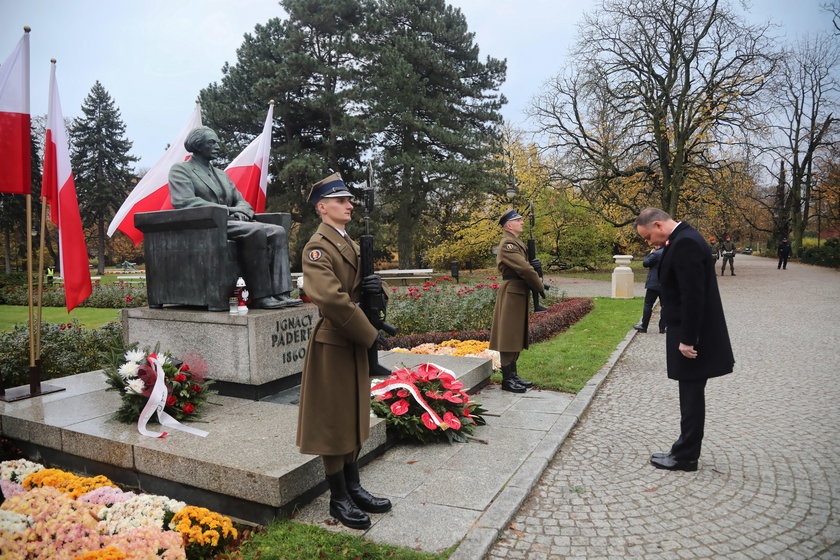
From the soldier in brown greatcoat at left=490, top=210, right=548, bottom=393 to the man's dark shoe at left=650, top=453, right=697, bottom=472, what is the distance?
2.42 m

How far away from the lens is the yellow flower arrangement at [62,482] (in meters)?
3.62

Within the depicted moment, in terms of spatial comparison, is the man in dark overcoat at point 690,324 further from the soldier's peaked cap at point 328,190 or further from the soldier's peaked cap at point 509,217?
the soldier's peaked cap at point 328,190

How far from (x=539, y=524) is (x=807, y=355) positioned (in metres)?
7.43

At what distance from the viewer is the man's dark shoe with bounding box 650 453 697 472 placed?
14.1ft

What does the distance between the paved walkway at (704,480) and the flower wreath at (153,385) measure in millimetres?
2854

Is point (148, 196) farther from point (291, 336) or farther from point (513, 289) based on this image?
point (513, 289)

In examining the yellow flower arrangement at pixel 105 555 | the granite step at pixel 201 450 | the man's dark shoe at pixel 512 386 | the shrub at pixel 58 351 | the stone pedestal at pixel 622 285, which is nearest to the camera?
the yellow flower arrangement at pixel 105 555

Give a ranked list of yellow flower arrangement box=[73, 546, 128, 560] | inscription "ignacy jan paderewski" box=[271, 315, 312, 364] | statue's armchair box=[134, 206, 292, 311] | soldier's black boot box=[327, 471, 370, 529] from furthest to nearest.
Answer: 1. statue's armchair box=[134, 206, 292, 311]
2. inscription "ignacy jan paderewski" box=[271, 315, 312, 364]
3. soldier's black boot box=[327, 471, 370, 529]
4. yellow flower arrangement box=[73, 546, 128, 560]

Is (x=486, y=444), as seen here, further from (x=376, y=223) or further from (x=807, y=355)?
(x=376, y=223)

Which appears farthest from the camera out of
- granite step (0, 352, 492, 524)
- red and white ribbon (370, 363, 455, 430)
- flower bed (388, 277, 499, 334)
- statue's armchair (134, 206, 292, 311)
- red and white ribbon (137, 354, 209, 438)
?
flower bed (388, 277, 499, 334)

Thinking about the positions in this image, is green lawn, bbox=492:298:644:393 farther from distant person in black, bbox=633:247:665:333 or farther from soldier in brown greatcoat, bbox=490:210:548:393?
soldier in brown greatcoat, bbox=490:210:548:393

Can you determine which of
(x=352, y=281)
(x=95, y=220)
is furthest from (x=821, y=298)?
(x=95, y=220)

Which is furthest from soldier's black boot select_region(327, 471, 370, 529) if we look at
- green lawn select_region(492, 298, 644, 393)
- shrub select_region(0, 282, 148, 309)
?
shrub select_region(0, 282, 148, 309)

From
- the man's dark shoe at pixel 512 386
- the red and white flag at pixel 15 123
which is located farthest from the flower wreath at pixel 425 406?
the red and white flag at pixel 15 123
